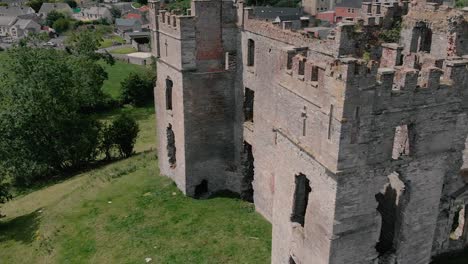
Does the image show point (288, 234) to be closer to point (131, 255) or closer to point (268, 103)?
point (268, 103)

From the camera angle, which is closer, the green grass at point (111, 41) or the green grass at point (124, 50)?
the green grass at point (124, 50)

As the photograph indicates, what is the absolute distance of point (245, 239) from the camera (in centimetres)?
2216

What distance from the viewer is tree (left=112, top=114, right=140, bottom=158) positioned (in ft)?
127

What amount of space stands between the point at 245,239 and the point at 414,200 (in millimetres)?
9420

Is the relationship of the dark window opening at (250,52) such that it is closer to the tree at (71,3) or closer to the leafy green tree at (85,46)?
the leafy green tree at (85,46)

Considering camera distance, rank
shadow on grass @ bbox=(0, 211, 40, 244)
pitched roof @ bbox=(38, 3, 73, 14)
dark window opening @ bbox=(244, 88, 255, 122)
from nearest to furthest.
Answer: dark window opening @ bbox=(244, 88, 255, 122) → shadow on grass @ bbox=(0, 211, 40, 244) → pitched roof @ bbox=(38, 3, 73, 14)

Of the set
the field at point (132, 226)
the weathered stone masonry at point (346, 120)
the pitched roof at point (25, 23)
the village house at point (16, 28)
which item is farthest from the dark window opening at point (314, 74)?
the pitched roof at point (25, 23)

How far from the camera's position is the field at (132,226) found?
860 inches

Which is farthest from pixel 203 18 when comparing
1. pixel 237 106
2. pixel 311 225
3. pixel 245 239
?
pixel 311 225

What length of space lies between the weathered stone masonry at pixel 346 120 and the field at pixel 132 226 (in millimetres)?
2589

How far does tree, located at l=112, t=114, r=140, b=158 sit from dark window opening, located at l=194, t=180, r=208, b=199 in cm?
1386

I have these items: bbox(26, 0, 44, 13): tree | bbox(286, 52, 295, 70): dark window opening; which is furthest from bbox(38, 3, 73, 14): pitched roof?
bbox(286, 52, 295, 70): dark window opening

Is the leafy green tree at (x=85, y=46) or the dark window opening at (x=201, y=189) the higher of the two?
the leafy green tree at (x=85, y=46)

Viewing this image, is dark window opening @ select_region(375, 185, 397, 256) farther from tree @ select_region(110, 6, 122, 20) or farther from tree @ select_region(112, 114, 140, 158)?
tree @ select_region(110, 6, 122, 20)
